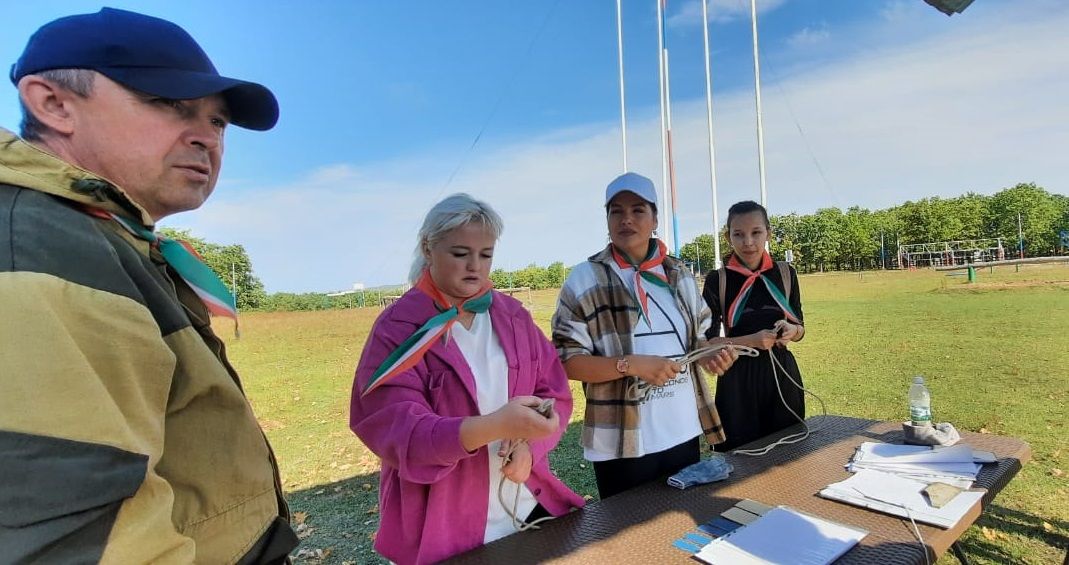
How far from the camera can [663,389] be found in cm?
257

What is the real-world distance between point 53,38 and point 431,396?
1259 millimetres

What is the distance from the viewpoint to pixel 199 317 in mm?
1076

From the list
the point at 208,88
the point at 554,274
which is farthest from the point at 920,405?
the point at 554,274

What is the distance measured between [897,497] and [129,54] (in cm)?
273

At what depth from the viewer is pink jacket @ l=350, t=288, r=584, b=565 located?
1.56 meters

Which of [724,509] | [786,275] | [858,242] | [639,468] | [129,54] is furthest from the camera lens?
[858,242]

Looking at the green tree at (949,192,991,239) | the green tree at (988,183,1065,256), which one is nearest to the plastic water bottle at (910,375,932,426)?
the green tree at (949,192,991,239)

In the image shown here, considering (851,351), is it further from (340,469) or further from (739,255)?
(340,469)

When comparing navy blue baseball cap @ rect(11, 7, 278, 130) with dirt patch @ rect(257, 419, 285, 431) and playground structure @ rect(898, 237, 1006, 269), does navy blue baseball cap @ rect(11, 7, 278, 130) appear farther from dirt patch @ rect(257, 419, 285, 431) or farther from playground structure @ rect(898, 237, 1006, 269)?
playground structure @ rect(898, 237, 1006, 269)

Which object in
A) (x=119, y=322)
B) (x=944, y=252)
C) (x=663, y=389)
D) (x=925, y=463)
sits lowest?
(x=925, y=463)

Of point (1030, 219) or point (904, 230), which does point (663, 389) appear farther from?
point (1030, 219)

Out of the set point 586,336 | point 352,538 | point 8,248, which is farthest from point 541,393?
point 352,538

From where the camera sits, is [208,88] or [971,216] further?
[971,216]

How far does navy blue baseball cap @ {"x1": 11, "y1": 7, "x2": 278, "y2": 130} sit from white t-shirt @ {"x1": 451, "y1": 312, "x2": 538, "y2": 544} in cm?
109
